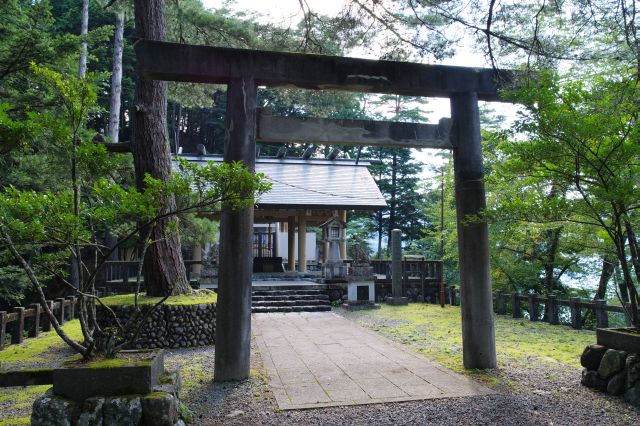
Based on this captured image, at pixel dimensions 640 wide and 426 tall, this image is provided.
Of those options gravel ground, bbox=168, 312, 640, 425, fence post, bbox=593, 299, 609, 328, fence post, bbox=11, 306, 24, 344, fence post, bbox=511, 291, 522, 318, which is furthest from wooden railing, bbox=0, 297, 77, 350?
fence post, bbox=593, 299, 609, 328

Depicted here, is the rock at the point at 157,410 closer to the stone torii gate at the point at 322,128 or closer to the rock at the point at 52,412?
the rock at the point at 52,412

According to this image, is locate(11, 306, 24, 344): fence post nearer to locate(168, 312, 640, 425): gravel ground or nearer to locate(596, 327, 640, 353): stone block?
locate(168, 312, 640, 425): gravel ground

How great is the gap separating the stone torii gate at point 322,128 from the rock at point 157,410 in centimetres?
189

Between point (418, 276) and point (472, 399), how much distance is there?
11718 millimetres

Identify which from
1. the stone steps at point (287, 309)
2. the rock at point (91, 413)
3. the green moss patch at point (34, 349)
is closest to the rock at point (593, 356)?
the rock at point (91, 413)

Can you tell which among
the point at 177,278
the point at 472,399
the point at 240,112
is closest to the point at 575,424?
the point at 472,399

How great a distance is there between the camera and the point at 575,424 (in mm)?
3834

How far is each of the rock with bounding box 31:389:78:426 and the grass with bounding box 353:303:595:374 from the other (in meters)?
4.45

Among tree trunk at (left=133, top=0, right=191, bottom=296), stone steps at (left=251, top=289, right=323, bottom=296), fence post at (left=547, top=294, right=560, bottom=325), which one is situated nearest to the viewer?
tree trunk at (left=133, top=0, right=191, bottom=296)

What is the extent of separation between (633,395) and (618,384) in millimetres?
205

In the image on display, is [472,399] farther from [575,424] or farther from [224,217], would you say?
[224,217]

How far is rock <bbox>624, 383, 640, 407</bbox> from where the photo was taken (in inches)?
168

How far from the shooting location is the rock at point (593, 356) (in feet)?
16.0

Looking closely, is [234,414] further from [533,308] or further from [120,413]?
[533,308]
